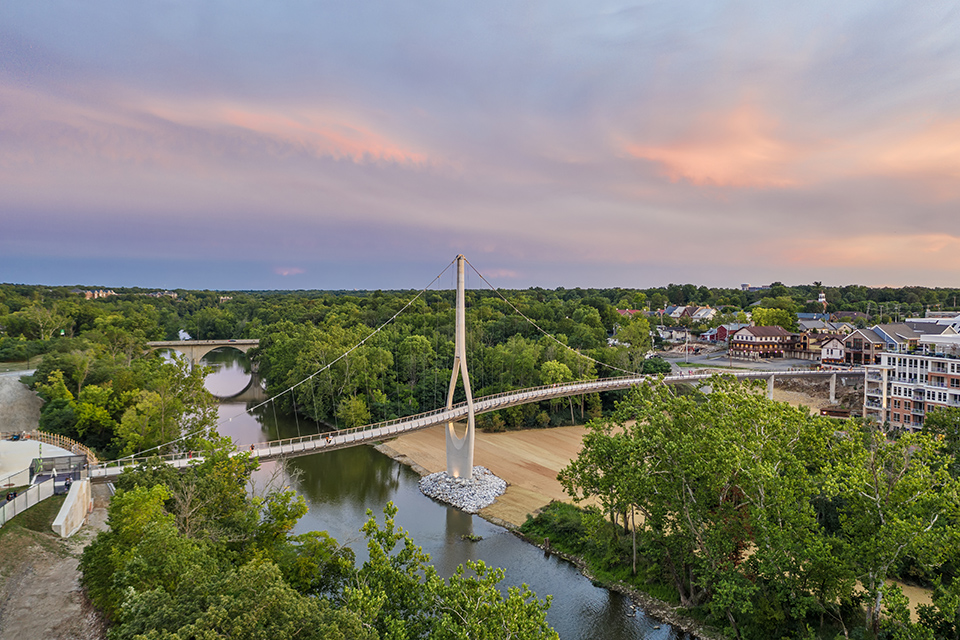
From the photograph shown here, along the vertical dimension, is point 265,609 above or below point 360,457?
above

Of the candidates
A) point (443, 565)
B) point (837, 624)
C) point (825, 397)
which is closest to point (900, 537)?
point (837, 624)

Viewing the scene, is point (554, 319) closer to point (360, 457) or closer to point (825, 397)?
point (825, 397)

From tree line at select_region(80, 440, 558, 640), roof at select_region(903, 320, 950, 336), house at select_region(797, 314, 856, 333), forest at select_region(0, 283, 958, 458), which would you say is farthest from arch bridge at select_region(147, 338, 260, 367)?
house at select_region(797, 314, 856, 333)

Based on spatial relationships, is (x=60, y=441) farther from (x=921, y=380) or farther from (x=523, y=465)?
(x=921, y=380)

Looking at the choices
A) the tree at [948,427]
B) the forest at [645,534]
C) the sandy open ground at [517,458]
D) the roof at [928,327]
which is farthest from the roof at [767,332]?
the tree at [948,427]

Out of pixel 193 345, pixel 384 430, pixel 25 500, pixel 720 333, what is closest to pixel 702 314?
pixel 720 333
